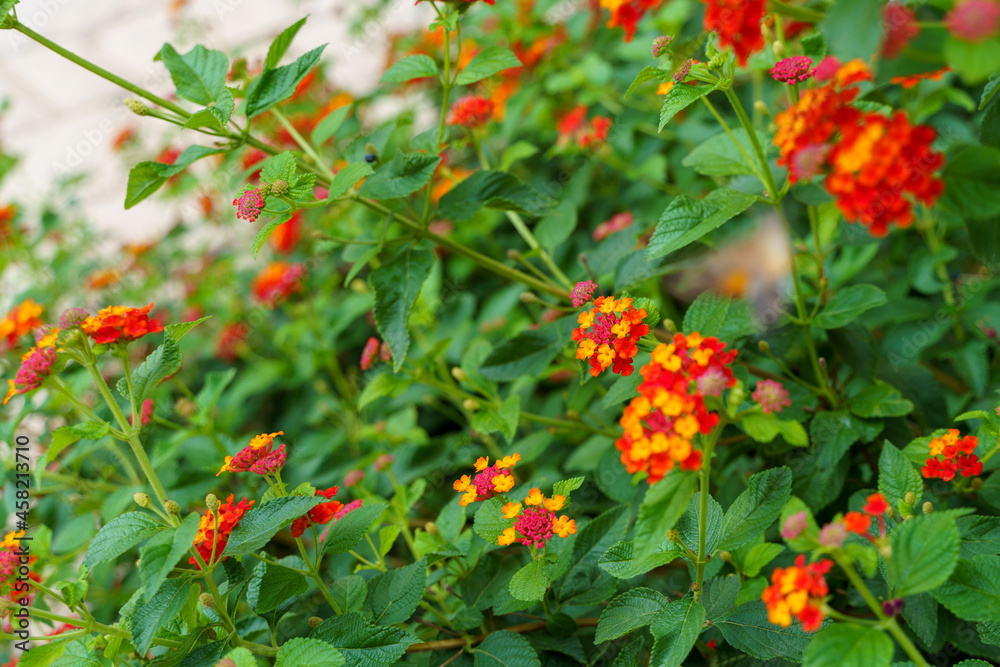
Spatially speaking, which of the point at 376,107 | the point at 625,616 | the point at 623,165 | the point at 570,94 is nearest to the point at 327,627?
the point at 625,616

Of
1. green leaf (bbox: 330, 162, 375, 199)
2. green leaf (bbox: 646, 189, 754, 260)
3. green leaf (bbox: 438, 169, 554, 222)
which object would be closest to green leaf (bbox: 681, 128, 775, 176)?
green leaf (bbox: 646, 189, 754, 260)

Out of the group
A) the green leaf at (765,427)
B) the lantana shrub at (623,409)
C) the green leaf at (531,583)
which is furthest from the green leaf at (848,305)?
the green leaf at (531,583)

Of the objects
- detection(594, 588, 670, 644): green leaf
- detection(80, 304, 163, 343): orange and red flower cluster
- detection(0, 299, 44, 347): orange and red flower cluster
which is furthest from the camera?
detection(0, 299, 44, 347): orange and red flower cluster

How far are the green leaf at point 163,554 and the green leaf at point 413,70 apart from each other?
38.8 inches

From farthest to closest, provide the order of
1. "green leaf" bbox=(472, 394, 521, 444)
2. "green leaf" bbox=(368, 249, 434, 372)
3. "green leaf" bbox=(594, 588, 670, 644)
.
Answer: "green leaf" bbox=(472, 394, 521, 444)
"green leaf" bbox=(368, 249, 434, 372)
"green leaf" bbox=(594, 588, 670, 644)

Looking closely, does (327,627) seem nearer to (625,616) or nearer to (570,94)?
(625,616)

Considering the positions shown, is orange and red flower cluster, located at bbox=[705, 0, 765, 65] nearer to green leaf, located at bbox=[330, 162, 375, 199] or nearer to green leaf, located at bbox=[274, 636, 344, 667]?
green leaf, located at bbox=[330, 162, 375, 199]

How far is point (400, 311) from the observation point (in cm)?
150

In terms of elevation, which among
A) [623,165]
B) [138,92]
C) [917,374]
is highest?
[138,92]

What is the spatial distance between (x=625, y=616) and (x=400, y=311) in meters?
0.74

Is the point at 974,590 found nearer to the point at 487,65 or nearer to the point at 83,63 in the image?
the point at 487,65

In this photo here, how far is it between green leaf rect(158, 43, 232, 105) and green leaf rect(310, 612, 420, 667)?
3.35 ft

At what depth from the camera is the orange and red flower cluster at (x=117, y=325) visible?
1245 mm

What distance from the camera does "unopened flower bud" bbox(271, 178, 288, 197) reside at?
1.28 m
